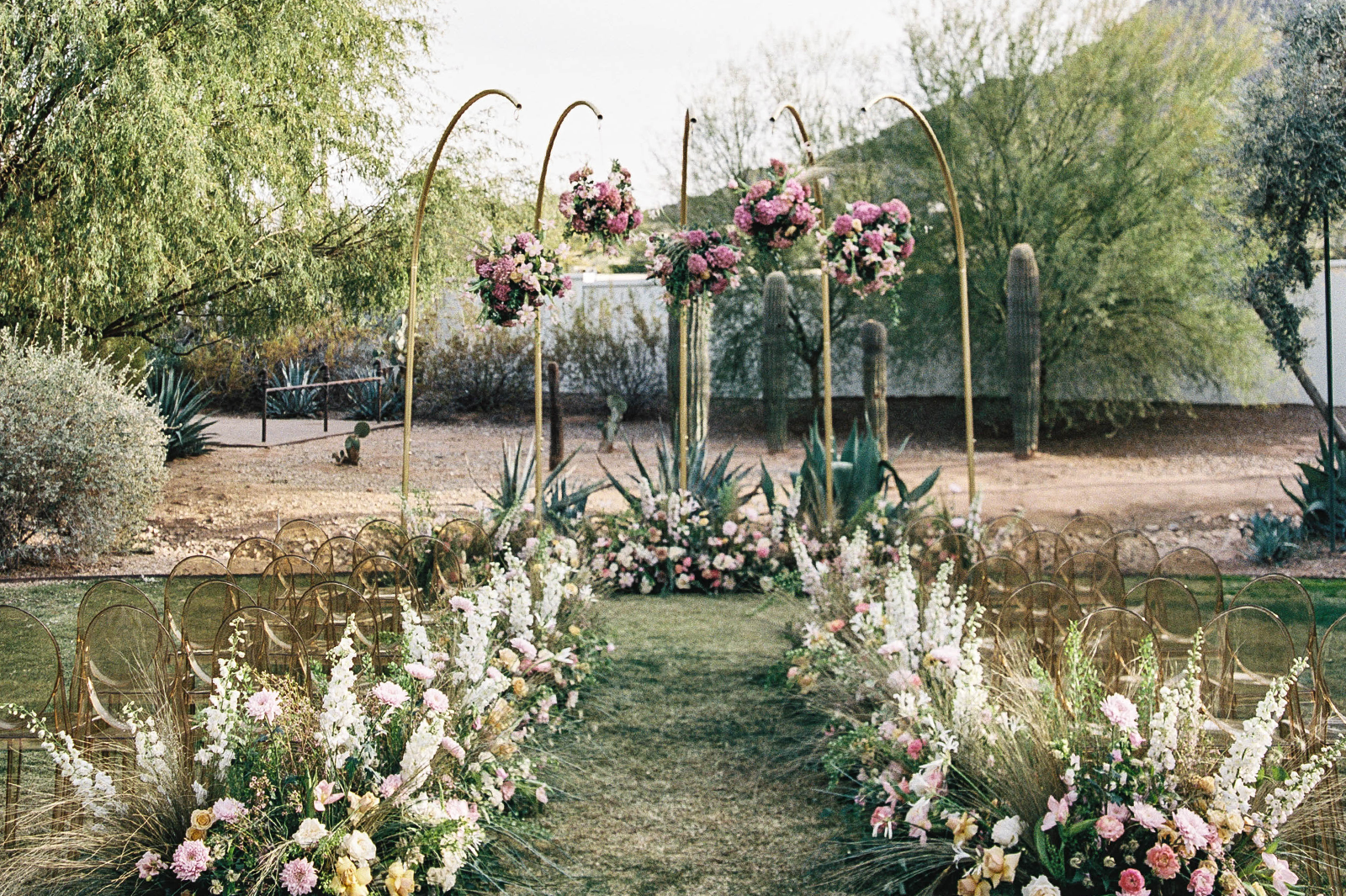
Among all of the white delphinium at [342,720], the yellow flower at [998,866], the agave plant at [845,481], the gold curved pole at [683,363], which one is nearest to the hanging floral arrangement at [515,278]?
the gold curved pole at [683,363]

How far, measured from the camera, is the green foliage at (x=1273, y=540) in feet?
25.4

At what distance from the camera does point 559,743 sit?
3.99 m

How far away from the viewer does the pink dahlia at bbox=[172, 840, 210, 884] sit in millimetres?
2350

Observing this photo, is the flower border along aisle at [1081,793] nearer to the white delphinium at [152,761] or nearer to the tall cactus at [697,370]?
the white delphinium at [152,761]

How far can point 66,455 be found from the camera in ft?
24.3

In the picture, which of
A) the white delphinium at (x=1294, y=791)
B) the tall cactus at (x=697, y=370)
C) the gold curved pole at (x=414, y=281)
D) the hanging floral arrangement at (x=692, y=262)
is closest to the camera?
the white delphinium at (x=1294, y=791)

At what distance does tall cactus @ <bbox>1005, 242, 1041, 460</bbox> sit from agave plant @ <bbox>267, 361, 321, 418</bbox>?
9688 millimetres

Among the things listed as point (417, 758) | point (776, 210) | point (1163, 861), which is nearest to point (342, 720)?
point (417, 758)

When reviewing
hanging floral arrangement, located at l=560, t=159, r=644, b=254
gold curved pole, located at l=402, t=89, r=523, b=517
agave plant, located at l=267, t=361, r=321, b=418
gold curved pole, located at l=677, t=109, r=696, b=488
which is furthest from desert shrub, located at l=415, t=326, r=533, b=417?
hanging floral arrangement, located at l=560, t=159, r=644, b=254

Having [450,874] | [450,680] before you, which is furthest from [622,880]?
[450,680]

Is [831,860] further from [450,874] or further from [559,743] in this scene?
[559,743]

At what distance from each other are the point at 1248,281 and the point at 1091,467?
4.69 metres

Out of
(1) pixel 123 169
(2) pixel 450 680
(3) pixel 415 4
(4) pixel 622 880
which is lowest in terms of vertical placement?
(4) pixel 622 880

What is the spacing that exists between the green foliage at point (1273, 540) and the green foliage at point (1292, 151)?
1345mm
